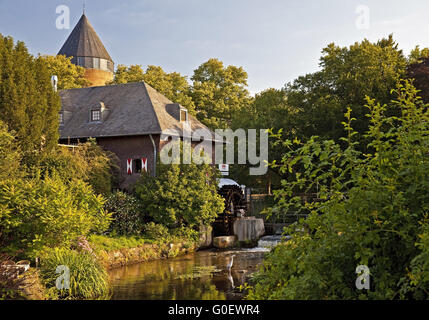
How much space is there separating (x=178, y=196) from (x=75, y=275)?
9.17 metres

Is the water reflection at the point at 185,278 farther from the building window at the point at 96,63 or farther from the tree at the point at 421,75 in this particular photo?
the building window at the point at 96,63

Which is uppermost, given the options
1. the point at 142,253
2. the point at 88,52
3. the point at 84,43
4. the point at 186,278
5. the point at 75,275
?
the point at 84,43

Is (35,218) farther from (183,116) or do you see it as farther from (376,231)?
(183,116)

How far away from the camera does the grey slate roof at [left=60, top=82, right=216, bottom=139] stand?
25.0 meters

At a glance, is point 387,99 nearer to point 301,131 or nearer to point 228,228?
point 301,131

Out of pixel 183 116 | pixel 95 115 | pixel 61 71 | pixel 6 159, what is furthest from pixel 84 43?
pixel 6 159

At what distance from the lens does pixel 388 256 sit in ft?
11.5

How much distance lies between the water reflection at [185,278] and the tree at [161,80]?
62.1 feet

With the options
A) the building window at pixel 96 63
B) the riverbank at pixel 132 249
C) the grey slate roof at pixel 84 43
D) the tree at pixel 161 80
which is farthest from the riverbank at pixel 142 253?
the grey slate roof at pixel 84 43

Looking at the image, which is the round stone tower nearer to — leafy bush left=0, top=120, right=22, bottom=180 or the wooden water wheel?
the wooden water wheel

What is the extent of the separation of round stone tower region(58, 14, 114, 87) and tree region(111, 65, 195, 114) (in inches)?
536

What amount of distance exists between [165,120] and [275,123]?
10.4 metres

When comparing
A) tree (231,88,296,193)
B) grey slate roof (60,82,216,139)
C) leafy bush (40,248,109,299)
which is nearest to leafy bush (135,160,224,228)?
grey slate roof (60,82,216,139)

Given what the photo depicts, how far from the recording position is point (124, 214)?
19656 mm
